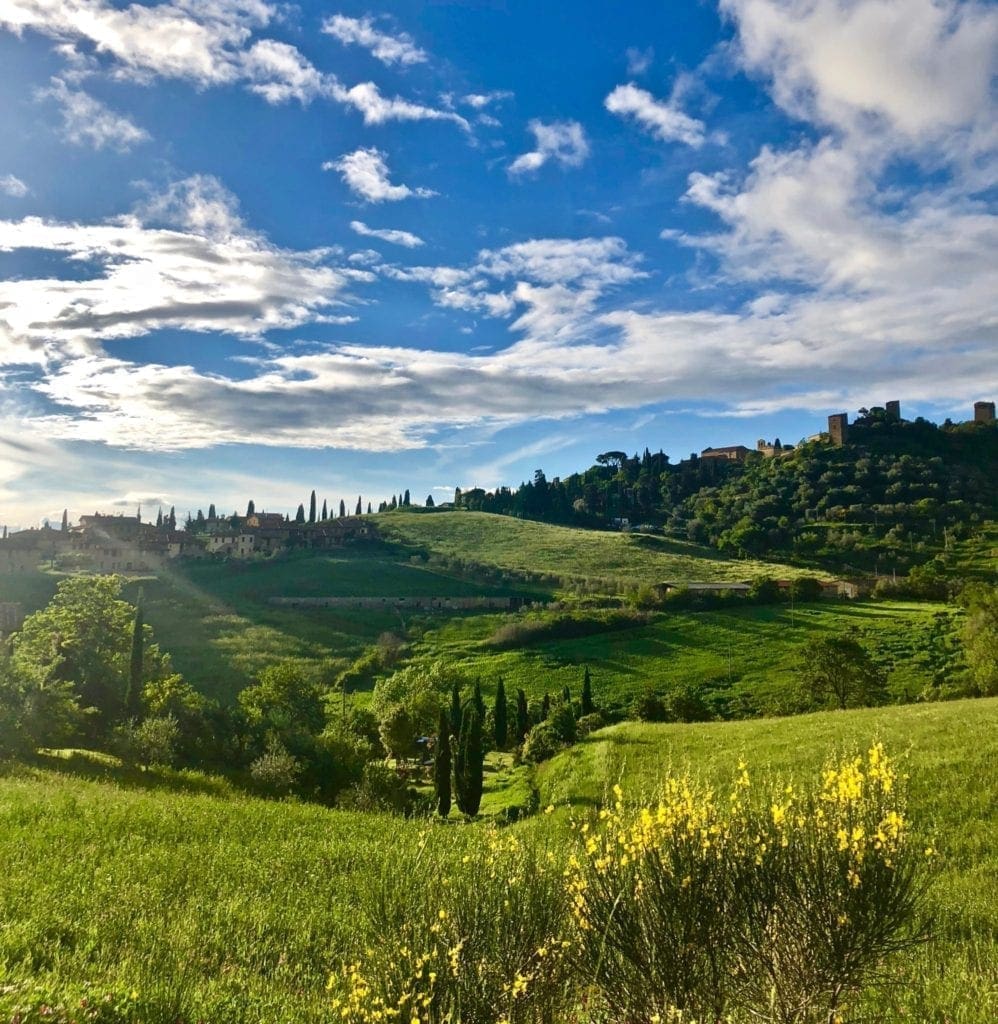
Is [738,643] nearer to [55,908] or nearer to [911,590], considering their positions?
[911,590]

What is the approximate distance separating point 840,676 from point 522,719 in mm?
27383

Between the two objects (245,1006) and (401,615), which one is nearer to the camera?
(245,1006)

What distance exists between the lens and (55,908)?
10398mm

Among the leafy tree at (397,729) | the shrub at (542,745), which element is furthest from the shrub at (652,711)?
the leafy tree at (397,729)

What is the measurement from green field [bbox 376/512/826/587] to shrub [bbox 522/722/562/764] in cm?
6909

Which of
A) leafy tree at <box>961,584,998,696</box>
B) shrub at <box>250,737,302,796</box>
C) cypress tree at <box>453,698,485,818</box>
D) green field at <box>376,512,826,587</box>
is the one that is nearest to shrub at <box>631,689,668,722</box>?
cypress tree at <box>453,698,485,818</box>

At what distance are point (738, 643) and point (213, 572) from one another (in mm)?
92310

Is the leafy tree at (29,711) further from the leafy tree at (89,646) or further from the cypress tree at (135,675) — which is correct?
the cypress tree at (135,675)

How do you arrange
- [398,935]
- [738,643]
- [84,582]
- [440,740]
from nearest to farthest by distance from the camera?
[398,935] < [440,740] < [84,582] < [738,643]

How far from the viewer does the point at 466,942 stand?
6141 mm

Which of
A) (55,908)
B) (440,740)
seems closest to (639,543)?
(440,740)

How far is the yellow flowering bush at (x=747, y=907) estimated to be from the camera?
6492 mm

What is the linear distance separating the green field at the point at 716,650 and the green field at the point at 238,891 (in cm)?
4723

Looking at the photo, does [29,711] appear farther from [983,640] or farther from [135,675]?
[983,640]
